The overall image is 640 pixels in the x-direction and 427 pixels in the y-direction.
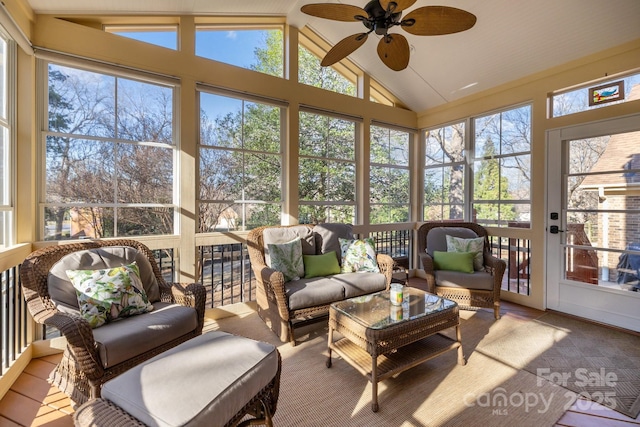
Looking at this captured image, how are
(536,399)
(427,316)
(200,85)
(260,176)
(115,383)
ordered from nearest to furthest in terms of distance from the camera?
(115,383), (536,399), (427,316), (200,85), (260,176)

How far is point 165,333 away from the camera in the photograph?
1.93 meters

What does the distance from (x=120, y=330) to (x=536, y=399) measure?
8.75 feet

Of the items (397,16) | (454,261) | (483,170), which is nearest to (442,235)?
(454,261)

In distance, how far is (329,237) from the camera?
11.4ft

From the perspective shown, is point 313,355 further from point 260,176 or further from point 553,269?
point 553,269

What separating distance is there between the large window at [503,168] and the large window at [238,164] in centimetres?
278

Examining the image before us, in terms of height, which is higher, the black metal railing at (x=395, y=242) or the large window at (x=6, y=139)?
the large window at (x=6, y=139)

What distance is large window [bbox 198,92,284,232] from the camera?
10.5 feet

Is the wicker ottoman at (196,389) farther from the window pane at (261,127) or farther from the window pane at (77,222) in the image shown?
the window pane at (261,127)

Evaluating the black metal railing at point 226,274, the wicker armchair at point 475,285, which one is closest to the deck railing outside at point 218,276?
the black metal railing at point 226,274

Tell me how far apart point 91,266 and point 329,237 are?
87.5 inches

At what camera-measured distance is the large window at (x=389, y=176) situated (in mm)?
4527

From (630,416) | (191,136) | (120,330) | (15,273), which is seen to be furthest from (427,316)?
(15,273)

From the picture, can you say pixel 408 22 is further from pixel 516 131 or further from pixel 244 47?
pixel 516 131
